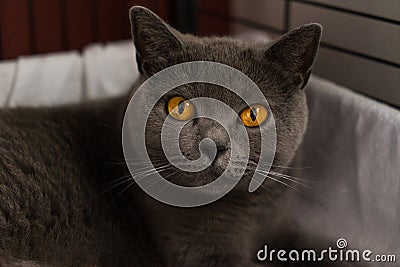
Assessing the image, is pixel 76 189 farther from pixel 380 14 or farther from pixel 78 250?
pixel 380 14

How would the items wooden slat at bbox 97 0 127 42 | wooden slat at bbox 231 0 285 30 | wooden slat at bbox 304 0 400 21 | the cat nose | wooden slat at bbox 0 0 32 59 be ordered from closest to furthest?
the cat nose → wooden slat at bbox 304 0 400 21 → wooden slat at bbox 231 0 285 30 → wooden slat at bbox 0 0 32 59 → wooden slat at bbox 97 0 127 42

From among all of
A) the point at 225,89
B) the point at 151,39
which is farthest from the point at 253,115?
the point at 151,39

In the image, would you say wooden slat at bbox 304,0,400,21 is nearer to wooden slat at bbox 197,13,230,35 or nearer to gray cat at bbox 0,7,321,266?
gray cat at bbox 0,7,321,266

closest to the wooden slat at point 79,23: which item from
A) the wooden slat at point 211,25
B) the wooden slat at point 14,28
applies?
the wooden slat at point 14,28

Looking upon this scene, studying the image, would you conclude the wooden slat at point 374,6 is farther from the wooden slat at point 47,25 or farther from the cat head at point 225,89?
the wooden slat at point 47,25

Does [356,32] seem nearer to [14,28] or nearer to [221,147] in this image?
[221,147]

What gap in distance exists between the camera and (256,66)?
1.18m

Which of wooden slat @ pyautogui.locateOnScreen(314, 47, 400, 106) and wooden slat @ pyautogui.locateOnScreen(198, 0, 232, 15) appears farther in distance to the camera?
wooden slat @ pyautogui.locateOnScreen(198, 0, 232, 15)

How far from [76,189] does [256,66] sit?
0.46 metres

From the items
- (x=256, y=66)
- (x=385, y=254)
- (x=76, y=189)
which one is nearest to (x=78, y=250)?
(x=76, y=189)

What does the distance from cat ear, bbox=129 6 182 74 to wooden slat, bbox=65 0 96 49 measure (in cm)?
98

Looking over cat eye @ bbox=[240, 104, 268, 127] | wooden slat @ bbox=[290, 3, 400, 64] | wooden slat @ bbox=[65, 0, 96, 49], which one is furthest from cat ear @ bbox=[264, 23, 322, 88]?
wooden slat @ bbox=[65, 0, 96, 49]

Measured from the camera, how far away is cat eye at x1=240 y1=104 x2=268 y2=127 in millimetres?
1145

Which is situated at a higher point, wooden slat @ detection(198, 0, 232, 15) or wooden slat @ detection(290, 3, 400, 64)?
wooden slat @ detection(290, 3, 400, 64)
